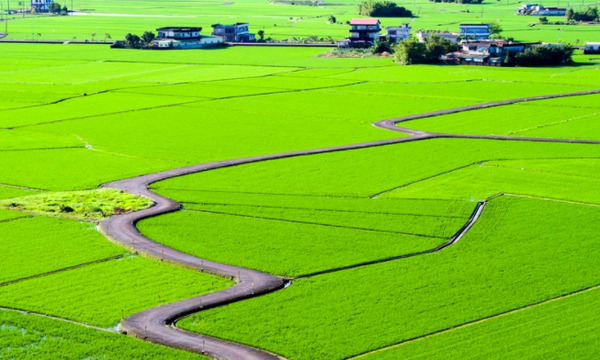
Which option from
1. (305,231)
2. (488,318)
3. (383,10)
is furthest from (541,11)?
(488,318)

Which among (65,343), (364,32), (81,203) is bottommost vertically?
(65,343)

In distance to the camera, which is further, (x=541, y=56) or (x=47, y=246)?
(x=541, y=56)

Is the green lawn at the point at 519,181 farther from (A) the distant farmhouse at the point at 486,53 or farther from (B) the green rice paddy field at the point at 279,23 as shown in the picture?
(B) the green rice paddy field at the point at 279,23

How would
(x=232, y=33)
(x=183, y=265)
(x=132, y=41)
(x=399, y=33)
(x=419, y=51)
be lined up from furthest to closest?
(x=232, y=33) < (x=399, y=33) < (x=132, y=41) < (x=419, y=51) < (x=183, y=265)

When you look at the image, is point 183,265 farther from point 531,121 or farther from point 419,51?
point 419,51

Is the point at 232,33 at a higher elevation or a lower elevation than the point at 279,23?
lower

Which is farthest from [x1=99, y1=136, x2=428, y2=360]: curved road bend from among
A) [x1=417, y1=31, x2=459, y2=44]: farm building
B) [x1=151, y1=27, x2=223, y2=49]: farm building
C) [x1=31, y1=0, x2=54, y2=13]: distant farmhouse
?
[x1=31, y1=0, x2=54, y2=13]: distant farmhouse
